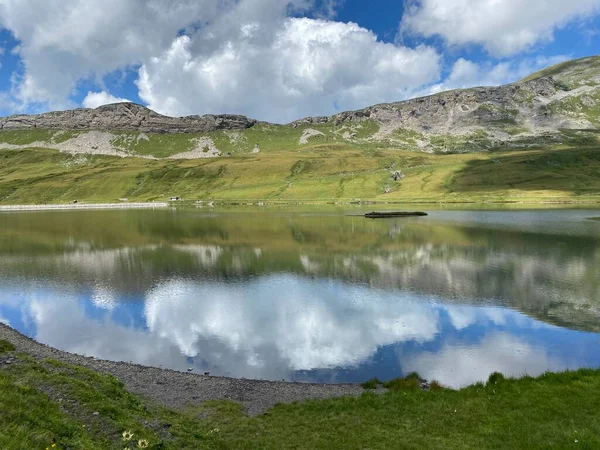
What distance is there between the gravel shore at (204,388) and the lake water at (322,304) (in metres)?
2.26

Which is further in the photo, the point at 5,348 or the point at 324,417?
the point at 5,348

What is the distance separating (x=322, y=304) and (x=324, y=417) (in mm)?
25592

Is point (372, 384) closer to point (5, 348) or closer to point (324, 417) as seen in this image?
point (324, 417)

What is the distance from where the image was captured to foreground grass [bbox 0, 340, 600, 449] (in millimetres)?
15633

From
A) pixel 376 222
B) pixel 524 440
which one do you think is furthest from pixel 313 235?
pixel 524 440

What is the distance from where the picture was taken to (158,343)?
36281 millimetres

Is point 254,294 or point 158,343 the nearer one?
point 158,343

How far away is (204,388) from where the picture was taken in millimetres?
25828

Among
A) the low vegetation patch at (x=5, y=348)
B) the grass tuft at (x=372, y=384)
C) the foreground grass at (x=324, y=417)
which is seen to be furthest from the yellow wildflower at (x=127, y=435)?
the grass tuft at (x=372, y=384)

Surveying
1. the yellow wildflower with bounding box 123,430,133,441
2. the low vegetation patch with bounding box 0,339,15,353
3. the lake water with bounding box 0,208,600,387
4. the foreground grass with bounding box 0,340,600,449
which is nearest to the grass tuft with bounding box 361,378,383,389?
the lake water with bounding box 0,208,600,387

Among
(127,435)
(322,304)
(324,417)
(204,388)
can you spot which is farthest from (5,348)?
(322,304)

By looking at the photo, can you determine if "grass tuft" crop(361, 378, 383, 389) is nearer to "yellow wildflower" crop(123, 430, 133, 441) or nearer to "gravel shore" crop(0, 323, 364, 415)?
"gravel shore" crop(0, 323, 364, 415)

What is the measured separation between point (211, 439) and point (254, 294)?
109 ft

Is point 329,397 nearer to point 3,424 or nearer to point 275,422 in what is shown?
point 275,422
